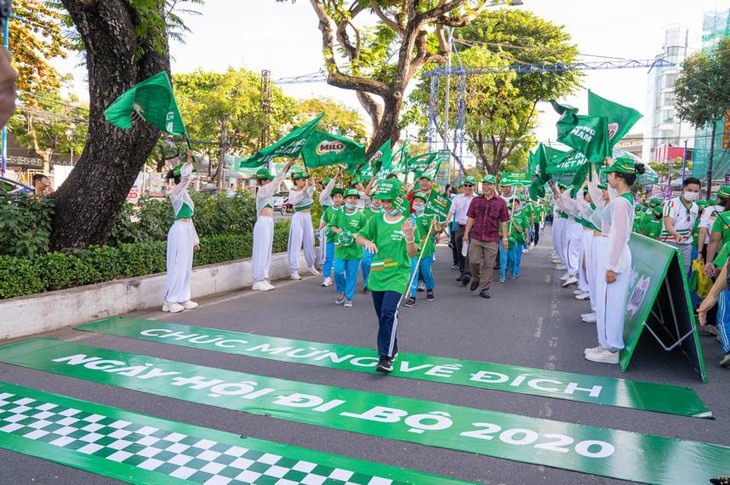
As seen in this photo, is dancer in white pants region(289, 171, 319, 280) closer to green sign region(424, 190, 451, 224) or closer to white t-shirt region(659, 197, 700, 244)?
green sign region(424, 190, 451, 224)

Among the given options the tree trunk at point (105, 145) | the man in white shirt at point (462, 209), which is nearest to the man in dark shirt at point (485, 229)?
the man in white shirt at point (462, 209)

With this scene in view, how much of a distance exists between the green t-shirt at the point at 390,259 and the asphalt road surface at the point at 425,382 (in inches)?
35.4

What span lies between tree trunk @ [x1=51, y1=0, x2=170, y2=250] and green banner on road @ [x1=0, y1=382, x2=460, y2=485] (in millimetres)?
3972

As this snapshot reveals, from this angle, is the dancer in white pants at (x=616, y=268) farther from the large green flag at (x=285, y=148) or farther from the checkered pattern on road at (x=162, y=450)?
the large green flag at (x=285, y=148)

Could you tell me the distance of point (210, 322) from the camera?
7840 mm

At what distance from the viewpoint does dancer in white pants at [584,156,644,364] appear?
238 inches

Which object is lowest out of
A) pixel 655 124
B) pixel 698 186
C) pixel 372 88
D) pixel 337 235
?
pixel 337 235

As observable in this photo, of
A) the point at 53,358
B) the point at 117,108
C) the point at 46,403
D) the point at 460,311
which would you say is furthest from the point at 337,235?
the point at 46,403

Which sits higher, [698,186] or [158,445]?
[698,186]

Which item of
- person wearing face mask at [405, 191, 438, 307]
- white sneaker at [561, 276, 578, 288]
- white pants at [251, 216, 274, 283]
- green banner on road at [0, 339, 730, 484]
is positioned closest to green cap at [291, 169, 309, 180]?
white pants at [251, 216, 274, 283]

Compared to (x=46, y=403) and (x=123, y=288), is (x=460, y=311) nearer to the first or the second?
(x=123, y=288)

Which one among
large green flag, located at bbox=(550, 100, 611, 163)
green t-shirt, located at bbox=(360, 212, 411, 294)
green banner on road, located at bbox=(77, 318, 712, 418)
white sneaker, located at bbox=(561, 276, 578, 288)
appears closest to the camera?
green banner on road, located at bbox=(77, 318, 712, 418)

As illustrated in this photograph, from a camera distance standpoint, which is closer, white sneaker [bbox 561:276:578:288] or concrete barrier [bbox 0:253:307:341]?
concrete barrier [bbox 0:253:307:341]

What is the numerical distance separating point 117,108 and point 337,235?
3.68 m
